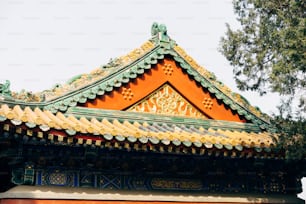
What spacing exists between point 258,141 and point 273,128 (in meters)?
2.07

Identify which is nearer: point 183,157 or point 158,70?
point 183,157

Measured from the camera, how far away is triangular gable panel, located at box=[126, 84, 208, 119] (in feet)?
32.0

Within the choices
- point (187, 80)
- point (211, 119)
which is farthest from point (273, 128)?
point (187, 80)

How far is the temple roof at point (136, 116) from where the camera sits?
722cm

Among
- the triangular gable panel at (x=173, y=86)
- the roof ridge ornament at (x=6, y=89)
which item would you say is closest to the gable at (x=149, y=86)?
the triangular gable panel at (x=173, y=86)

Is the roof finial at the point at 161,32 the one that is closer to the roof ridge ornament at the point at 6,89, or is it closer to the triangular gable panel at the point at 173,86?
the triangular gable panel at the point at 173,86

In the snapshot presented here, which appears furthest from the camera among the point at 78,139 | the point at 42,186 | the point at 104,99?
the point at 104,99

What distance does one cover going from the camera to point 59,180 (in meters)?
8.10

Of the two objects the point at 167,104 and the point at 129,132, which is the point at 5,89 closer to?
the point at 129,132

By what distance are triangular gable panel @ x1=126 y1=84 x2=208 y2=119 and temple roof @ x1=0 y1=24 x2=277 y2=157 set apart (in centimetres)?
3

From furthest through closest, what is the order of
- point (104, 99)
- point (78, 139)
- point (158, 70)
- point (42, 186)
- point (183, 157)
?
point (158, 70) < point (104, 99) < point (183, 157) < point (42, 186) < point (78, 139)

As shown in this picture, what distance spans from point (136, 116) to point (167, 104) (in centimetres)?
89

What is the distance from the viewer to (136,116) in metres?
9.41

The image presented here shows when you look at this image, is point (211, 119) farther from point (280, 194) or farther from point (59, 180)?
point (59, 180)
